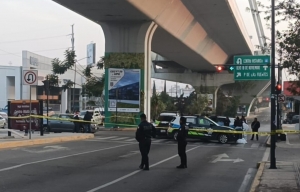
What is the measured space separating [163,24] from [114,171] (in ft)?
87.3

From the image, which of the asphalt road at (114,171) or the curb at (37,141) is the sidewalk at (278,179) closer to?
the asphalt road at (114,171)

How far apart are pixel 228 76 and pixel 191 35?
3331 centimetres

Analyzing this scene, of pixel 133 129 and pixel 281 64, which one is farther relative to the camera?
pixel 133 129

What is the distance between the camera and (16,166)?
15.4 metres

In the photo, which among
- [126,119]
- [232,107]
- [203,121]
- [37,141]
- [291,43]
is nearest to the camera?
[291,43]

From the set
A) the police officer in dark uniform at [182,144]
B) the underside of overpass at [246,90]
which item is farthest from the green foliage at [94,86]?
the underside of overpass at [246,90]

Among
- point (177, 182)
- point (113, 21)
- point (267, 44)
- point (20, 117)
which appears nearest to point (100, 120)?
point (113, 21)

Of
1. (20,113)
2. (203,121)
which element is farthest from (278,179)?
(203,121)

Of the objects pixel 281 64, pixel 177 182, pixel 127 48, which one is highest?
pixel 127 48

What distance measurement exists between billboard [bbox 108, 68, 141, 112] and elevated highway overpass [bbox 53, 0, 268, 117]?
0.96 metres

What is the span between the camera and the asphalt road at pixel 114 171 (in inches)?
480

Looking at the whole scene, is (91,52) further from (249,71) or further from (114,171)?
(114,171)

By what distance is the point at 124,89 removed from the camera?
132 ft

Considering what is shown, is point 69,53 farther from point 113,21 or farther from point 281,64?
point 281,64
